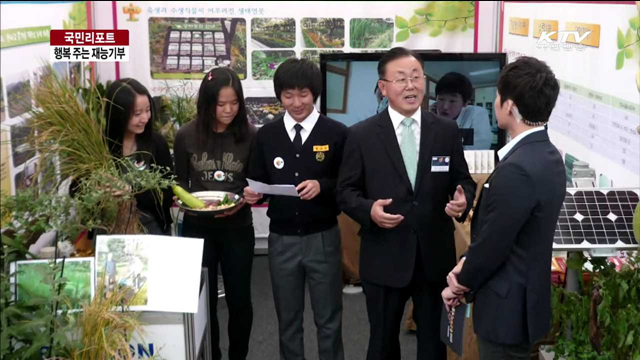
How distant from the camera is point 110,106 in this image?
3025 mm

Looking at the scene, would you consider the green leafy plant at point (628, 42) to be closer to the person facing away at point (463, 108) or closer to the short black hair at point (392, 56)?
the short black hair at point (392, 56)

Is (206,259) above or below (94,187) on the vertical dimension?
below

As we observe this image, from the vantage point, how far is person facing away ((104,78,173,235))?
302 cm

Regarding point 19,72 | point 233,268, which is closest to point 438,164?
point 233,268

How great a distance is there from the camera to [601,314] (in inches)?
100

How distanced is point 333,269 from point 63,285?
118 centimetres

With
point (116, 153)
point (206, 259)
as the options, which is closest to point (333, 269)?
point (206, 259)

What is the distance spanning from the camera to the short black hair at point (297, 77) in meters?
2.82

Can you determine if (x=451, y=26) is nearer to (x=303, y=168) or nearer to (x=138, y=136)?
(x=303, y=168)

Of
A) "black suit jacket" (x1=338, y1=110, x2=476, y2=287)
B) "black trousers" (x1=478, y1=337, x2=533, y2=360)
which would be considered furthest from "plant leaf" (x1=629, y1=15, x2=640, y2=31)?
"black trousers" (x1=478, y1=337, x2=533, y2=360)

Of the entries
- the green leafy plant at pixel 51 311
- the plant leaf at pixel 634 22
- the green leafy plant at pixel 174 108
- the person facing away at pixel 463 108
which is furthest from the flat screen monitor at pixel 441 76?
the green leafy plant at pixel 51 311

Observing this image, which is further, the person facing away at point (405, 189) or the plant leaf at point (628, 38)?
the plant leaf at point (628, 38)

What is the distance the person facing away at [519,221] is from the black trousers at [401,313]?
409 millimetres

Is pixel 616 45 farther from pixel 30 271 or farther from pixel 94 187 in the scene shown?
pixel 30 271
